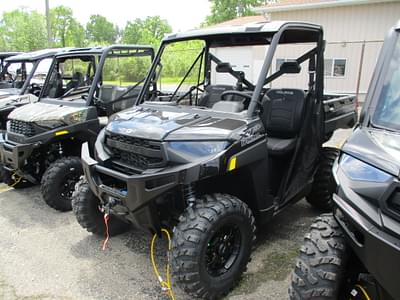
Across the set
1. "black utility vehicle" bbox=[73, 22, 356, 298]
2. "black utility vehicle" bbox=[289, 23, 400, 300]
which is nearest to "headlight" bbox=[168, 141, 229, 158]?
"black utility vehicle" bbox=[73, 22, 356, 298]

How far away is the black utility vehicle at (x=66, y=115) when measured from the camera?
4.78m

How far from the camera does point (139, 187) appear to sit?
109 inches

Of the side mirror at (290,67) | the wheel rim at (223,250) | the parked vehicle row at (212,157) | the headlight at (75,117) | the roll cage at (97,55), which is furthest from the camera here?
the roll cage at (97,55)

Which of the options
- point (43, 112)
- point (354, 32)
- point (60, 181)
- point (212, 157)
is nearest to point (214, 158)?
point (212, 157)

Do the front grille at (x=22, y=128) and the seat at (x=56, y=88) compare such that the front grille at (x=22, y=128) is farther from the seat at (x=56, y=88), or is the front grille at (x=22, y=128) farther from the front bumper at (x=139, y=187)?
the front bumper at (x=139, y=187)

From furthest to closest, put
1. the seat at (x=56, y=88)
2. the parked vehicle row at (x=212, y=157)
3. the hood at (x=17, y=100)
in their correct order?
the hood at (x=17, y=100)
the seat at (x=56, y=88)
the parked vehicle row at (x=212, y=157)

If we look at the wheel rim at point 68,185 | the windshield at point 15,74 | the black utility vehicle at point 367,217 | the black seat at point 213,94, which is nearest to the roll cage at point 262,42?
the black seat at point 213,94

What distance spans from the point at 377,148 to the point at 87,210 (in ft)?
9.27

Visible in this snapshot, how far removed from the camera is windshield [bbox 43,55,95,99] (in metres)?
5.96

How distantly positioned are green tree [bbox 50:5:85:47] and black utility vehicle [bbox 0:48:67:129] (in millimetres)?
48384

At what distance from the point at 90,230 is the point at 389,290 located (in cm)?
298

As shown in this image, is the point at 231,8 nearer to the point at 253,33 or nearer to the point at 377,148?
the point at 253,33

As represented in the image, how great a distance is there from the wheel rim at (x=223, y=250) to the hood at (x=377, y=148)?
124 centimetres

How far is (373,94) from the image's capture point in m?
2.46
